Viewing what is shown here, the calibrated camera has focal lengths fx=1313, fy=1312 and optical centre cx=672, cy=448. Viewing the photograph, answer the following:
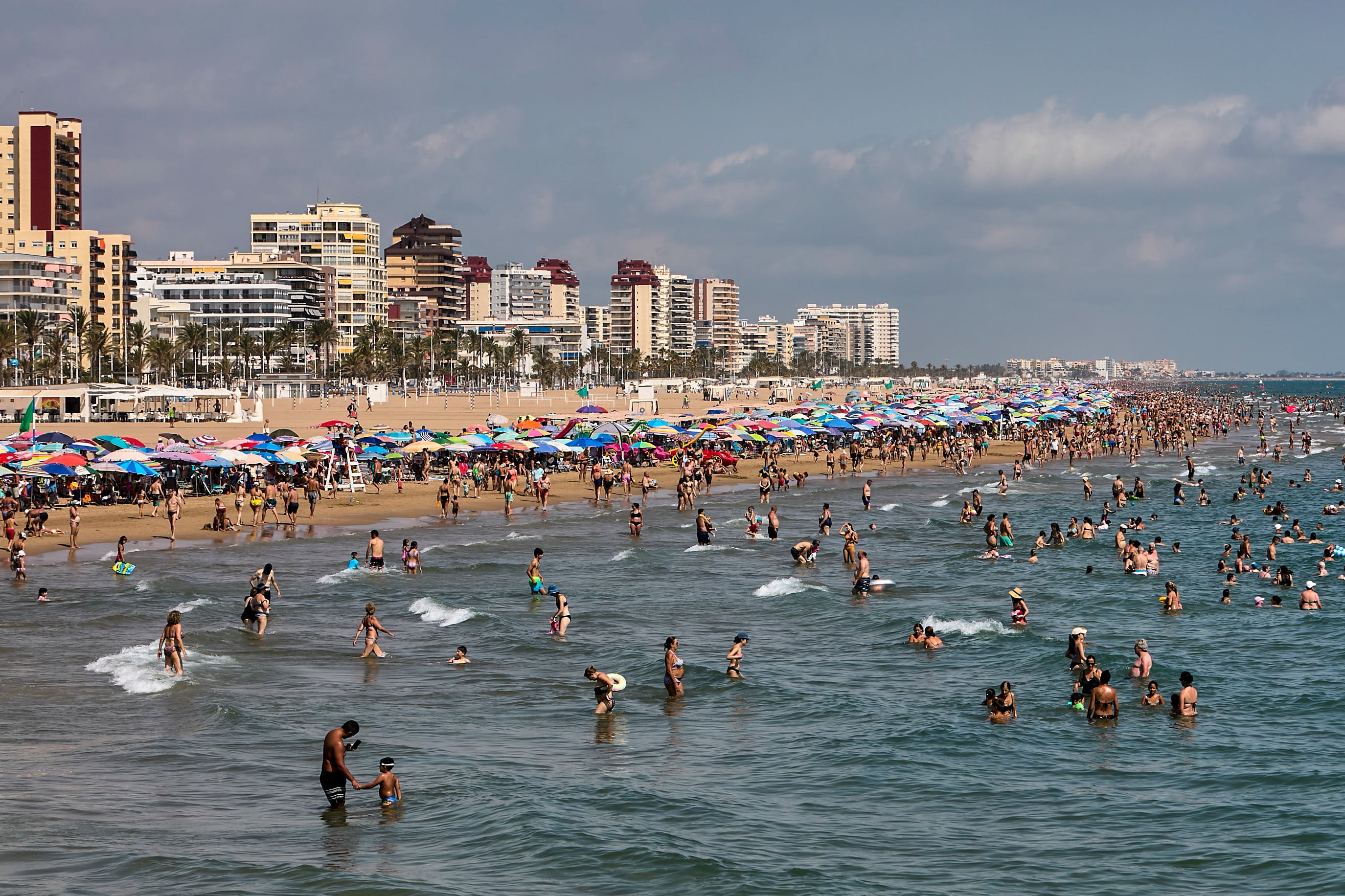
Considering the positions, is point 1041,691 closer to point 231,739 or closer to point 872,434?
point 231,739

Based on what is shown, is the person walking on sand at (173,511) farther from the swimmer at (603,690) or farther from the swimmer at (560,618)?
the swimmer at (603,690)

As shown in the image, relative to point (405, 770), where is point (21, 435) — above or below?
above

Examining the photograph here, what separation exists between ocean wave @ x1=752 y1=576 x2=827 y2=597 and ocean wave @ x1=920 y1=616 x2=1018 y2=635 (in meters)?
3.72

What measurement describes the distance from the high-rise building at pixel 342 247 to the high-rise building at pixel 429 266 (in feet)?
55.2

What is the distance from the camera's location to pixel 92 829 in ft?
42.9

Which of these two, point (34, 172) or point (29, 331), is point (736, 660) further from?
point (34, 172)

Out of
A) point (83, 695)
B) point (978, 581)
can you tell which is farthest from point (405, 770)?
point (978, 581)

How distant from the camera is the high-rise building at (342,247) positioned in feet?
535

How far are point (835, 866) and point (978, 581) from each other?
18.5 m

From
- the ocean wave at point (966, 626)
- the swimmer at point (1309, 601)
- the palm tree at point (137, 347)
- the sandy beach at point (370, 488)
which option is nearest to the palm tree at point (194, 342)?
the palm tree at point (137, 347)

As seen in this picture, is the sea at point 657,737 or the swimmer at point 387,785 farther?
the swimmer at point 387,785

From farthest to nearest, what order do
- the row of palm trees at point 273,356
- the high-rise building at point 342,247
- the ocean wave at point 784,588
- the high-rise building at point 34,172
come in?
the high-rise building at point 342,247 → the high-rise building at point 34,172 → the row of palm trees at point 273,356 → the ocean wave at point 784,588

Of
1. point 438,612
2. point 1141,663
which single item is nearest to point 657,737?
point 1141,663

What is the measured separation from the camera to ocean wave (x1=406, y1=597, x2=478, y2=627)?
24547 mm
